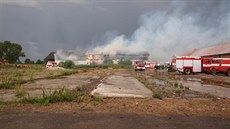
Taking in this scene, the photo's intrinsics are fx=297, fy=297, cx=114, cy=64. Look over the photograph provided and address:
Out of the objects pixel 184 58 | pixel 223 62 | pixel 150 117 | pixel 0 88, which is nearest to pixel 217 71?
pixel 223 62

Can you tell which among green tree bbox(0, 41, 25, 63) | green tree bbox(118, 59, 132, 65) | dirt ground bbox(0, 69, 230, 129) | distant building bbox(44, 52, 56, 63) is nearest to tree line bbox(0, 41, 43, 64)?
green tree bbox(0, 41, 25, 63)

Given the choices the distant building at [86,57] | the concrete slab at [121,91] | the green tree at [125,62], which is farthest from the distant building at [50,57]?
the concrete slab at [121,91]

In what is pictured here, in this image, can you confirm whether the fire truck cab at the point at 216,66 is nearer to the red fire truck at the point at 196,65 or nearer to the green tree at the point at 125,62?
the red fire truck at the point at 196,65

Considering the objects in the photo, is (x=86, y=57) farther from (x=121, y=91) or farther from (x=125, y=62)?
(x=121, y=91)

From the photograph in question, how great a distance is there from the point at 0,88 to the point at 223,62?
32.6 meters

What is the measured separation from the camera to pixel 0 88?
48.5 ft

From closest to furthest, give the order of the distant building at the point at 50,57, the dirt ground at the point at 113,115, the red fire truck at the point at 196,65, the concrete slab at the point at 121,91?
the dirt ground at the point at 113,115, the concrete slab at the point at 121,91, the red fire truck at the point at 196,65, the distant building at the point at 50,57

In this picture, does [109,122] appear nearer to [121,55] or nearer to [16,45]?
[16,45]

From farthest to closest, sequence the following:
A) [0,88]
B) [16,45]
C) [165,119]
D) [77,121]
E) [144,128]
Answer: [16,45], [0,88], [165,119], [77,121], [144,128]

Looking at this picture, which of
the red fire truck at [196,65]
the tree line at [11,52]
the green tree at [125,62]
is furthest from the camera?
the green tree at [125,62]

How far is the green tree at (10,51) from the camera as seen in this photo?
102 meters

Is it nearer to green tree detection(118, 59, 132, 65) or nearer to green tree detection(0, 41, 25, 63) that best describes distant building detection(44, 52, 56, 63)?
green tree detection(0, 41, 25, 63)

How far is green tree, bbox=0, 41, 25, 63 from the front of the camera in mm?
101781

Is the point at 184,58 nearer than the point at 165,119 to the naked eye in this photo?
No
